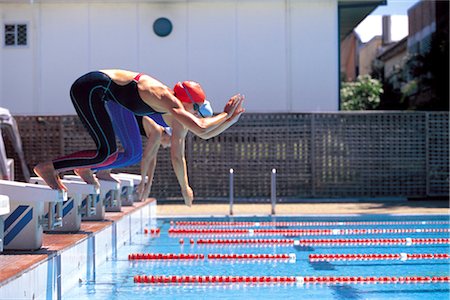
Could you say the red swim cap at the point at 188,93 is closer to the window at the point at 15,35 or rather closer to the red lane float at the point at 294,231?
the red lane float at the point at 294,231

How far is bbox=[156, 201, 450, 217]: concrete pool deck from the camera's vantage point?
46.5 feet

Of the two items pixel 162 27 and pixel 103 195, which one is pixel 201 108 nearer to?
pixel 103 195

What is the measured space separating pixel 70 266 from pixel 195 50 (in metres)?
12.7

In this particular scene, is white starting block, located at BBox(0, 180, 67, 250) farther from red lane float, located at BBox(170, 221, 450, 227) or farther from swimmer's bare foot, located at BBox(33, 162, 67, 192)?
red lane float, located at BBox(170, 221, 450, 227)

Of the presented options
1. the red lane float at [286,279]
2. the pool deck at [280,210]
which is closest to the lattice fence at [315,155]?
the pool deck at [280,210]

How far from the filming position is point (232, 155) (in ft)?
57.2

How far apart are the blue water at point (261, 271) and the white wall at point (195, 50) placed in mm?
7929

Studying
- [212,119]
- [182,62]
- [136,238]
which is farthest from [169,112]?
[182,62]

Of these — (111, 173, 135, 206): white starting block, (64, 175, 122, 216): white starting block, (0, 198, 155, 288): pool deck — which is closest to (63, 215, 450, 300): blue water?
(0, 198, 155, 288): pool deck

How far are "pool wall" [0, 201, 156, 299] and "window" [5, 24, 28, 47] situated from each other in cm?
918

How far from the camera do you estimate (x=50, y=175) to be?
6625 mm

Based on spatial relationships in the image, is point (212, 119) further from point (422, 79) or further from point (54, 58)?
point (422, 79)

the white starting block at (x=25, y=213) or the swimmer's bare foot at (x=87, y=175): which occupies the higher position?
the swimmer's bare foot at (x=87, y=175)

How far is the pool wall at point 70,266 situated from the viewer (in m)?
5.13
